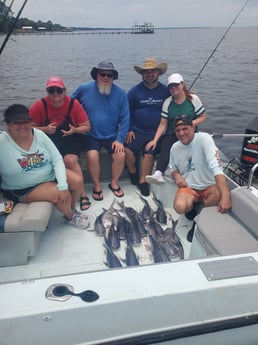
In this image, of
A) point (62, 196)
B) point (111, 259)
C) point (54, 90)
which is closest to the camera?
point (111, 259)

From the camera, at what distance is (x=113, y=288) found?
165 centimetres

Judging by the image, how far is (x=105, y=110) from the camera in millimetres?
3818

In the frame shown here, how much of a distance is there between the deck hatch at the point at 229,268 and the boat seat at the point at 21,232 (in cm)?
133

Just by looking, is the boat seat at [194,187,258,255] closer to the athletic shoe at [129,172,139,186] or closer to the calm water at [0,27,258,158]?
the athletic shoe at [129,172,139,186]

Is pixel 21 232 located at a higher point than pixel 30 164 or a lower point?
lower

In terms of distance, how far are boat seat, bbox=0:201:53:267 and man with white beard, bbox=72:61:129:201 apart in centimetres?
114

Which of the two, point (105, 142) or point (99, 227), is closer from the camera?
point (99, 227)

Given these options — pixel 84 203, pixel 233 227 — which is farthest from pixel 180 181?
pixel 84 203

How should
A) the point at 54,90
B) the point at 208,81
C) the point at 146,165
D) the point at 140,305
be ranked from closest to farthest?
the point at 140,305, the point at 54,90, the point at 146,165, the point at 208,81

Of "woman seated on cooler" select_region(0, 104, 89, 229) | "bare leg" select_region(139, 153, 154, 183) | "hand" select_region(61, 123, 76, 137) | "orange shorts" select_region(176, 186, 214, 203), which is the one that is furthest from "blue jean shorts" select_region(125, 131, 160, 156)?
"woman seated on cooler" select_region(0, 104, 89, 229)

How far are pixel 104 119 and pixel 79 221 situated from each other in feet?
3.95

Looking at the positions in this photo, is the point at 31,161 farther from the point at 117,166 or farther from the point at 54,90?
the point at 117,166

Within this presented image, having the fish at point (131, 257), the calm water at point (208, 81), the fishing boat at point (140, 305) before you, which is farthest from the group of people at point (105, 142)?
the calm water at point (208, 81)

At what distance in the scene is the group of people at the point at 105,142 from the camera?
9.29 feet
